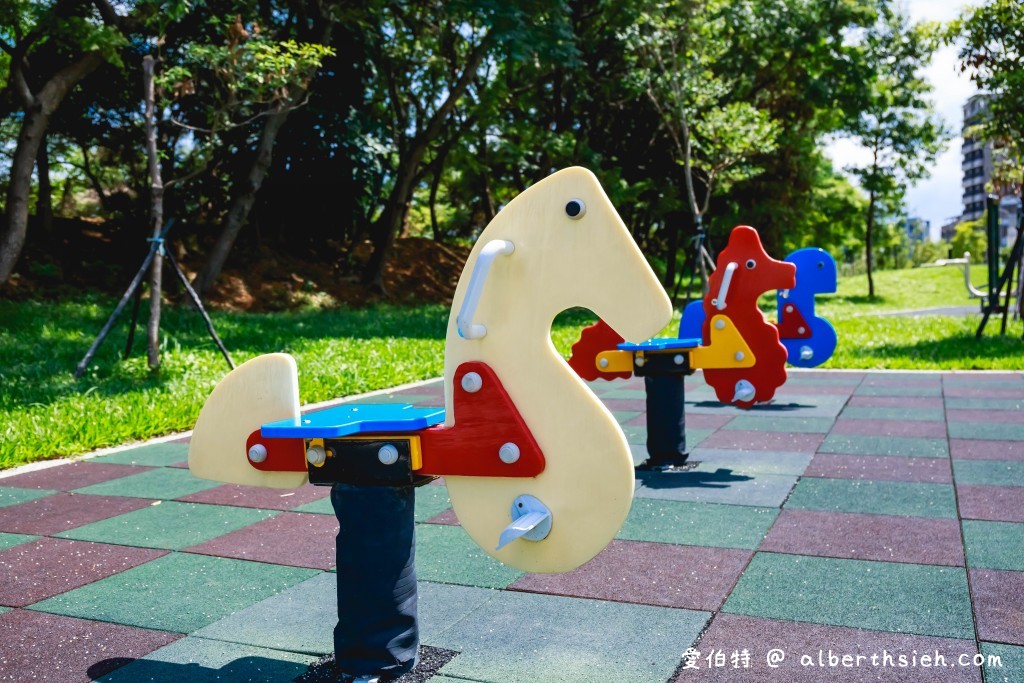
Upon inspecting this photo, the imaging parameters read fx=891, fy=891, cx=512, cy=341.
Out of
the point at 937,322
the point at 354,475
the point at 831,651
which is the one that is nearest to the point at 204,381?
the point at 354,475

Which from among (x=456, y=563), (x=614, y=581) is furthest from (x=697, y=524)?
(x=456, y=563)

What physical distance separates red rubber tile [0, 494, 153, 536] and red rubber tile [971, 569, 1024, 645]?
3.88 metres

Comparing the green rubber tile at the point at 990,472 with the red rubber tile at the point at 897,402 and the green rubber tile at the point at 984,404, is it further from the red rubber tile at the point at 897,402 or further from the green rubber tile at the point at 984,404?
the red rubber tile at the point at 897,402

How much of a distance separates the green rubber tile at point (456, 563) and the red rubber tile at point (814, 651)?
0.89m

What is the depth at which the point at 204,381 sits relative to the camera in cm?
857

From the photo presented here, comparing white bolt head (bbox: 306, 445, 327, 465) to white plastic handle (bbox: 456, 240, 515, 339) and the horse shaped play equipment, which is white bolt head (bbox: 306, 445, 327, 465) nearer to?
the horse shaped play equipment

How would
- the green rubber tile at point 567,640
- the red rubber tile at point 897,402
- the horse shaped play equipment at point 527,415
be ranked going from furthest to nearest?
the red rubber tile at point 897,402
the green rubber tile at point 567,640
the horse shaped play equipment at point 527,415

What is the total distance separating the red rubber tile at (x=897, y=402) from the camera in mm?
7461

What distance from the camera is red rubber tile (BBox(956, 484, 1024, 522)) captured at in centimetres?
407

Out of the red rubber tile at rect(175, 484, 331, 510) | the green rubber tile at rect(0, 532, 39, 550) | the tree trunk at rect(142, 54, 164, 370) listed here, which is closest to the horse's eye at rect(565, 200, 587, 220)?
the red rubber tile at rect(175, 484, 331, 510)

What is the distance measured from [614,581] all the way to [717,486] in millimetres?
1691

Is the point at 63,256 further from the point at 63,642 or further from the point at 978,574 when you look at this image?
the point at 978,574

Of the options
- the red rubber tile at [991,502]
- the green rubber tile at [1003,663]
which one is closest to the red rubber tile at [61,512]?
the green rubber tile at [1003,663]

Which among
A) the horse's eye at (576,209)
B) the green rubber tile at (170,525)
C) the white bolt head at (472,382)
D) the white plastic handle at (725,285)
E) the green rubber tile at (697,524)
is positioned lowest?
the green rubber tile at (697,524)
